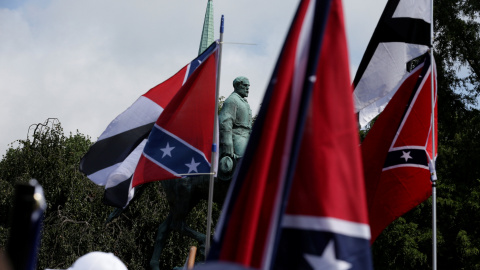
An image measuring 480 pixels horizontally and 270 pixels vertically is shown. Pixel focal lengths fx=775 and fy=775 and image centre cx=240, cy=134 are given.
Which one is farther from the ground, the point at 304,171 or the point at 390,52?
the point at 390,52

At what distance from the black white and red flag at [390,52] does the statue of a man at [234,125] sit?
79.8 inches

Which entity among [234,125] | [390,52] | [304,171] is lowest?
[304,171]

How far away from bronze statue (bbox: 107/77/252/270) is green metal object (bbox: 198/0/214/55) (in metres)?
31.7

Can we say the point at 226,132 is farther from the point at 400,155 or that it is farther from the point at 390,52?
the point at 400,155

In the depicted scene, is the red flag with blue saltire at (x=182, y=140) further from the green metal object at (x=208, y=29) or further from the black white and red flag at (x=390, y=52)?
the green metal object at (x=208, y=29)

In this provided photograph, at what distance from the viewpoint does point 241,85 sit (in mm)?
9109

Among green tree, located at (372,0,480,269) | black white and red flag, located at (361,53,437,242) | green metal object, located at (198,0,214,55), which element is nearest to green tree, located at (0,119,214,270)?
green tree, located at (372,0,480,269)

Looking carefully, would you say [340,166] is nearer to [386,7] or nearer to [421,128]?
[421,128]

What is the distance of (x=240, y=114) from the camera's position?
905 cm

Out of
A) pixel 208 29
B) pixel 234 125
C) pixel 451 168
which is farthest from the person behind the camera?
pixel 208 29

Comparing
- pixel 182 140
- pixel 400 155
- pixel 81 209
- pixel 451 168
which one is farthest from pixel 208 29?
pixel 400 155

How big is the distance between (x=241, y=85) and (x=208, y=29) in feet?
109

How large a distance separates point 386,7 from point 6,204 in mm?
11357

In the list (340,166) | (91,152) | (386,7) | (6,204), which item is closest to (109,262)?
(340,166)
